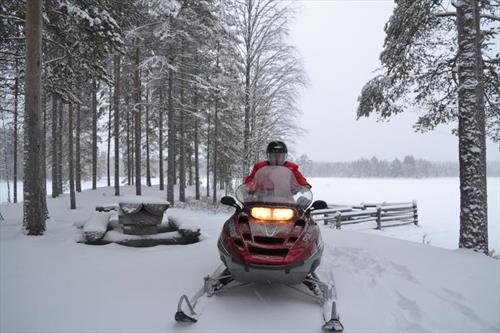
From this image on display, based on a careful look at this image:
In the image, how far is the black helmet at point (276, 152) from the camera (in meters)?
4.49

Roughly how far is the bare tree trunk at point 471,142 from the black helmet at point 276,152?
17.0 feet

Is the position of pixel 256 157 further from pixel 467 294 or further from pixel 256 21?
pixel 467 294

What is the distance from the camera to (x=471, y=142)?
7281mm

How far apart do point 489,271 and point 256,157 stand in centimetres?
1401

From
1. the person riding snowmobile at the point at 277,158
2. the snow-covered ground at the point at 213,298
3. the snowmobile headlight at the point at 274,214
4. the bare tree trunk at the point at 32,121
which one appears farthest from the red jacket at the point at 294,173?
the bare tree trunk at the point at 32,121

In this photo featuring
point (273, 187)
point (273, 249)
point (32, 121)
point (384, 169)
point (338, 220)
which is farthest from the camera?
point (384, 169)

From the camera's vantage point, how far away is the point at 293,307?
12.8 feet

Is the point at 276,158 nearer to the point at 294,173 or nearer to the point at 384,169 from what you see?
the point at 294,173

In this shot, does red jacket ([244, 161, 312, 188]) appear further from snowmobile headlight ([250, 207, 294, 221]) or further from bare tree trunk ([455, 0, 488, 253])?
bare tree trunk ([455, 0, 488, 253])

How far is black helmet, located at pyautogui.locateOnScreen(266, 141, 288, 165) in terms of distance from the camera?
14.7ft

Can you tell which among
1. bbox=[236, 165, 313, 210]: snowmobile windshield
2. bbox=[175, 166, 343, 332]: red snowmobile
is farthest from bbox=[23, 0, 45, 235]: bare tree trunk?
bbox=[236, 165, 313, 210]: snowmobile windshield

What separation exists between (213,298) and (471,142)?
21.9 feet

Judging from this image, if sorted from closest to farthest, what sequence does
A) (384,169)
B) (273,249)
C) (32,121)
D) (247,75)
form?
1. (273,249)
2. (32,121)
3. (247,75)
4. (384,169)

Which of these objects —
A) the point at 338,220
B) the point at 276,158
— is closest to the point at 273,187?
the point at 276,158
